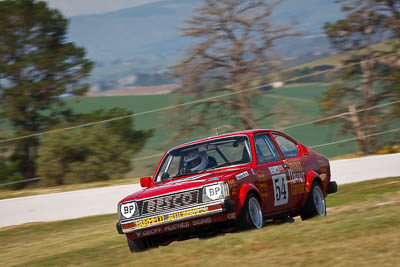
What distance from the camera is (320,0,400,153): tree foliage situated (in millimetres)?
22641

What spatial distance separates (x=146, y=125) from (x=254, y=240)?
1587cm

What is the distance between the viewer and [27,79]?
95.1 feet

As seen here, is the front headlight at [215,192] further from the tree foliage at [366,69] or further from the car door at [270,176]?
the tree foliage at [366,69]

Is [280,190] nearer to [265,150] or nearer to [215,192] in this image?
[265,150]

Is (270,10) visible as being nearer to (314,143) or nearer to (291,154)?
(314,143)

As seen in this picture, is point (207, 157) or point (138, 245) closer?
point (138, 245)

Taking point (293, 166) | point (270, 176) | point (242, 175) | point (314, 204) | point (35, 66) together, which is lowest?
point (314, 204)

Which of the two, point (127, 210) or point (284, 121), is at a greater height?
point (127, 210)

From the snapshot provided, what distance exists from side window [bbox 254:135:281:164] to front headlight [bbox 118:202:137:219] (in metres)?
1.89

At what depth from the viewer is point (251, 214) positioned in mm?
9031

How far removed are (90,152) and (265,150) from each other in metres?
13.7

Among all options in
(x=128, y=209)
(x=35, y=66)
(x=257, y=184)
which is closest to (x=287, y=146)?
(x=257, y=184)

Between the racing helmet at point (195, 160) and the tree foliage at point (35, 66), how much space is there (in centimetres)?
1731

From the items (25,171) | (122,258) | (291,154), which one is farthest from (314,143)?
(122,258)
